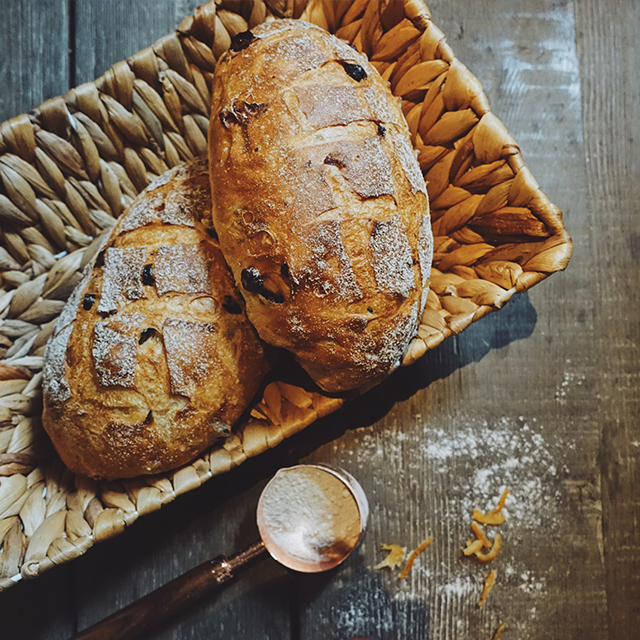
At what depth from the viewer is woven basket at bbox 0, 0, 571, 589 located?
889 mm

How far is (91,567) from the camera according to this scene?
104 cm

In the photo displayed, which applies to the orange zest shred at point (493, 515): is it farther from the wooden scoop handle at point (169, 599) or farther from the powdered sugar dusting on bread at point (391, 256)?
the powdered sugar dusting on bread at point (391, 256)

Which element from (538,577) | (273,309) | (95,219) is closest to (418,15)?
(273,309)

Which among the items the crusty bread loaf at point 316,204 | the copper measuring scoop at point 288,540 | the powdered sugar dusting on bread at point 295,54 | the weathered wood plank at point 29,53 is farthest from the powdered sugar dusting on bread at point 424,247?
the weathered wood plank at point 29,53

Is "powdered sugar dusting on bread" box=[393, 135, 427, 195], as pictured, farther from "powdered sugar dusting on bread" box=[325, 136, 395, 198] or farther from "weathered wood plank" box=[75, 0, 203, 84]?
"weathered wood plank" box=[75, 0, 203, 84]

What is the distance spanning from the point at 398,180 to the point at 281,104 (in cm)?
20

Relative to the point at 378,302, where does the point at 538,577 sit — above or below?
below

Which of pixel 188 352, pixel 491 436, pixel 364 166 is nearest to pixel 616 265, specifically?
pixel 491 436

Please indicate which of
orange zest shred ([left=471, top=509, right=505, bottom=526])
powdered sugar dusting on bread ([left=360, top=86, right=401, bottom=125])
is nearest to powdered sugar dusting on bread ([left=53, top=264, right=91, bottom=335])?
powdered sugar dusting on bread ([left=360, top=86, right=401, bottom=125])

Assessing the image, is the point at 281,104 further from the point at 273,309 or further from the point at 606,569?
the point at 606,569

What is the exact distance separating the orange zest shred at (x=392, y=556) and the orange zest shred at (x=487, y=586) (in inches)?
6.9

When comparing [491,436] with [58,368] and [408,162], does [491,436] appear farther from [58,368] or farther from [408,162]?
[58,368]

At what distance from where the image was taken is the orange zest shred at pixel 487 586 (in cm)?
106

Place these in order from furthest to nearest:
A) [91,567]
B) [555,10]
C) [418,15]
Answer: [555,10]
[91,567]
[418,15]
